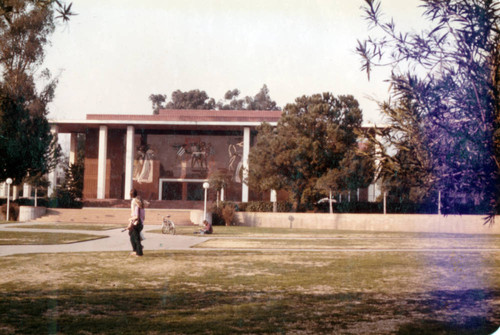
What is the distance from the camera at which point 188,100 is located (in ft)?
217

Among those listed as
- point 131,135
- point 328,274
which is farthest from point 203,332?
point 131,135

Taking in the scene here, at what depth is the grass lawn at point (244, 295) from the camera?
6062 mm

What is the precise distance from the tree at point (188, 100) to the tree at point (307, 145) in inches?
1112

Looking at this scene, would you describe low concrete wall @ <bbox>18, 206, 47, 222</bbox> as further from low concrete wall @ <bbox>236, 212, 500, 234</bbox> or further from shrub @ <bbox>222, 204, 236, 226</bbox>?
low concrete wall @ <bbox>236, 212, 500, 234</bbox>

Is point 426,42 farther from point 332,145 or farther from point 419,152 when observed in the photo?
point 332,145

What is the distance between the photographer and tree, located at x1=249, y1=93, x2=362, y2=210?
37.4m

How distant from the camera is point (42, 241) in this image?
17.9 metres

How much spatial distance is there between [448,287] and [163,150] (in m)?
50.8

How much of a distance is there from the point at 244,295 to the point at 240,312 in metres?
1.30

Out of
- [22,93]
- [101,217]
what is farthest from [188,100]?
[22,93]

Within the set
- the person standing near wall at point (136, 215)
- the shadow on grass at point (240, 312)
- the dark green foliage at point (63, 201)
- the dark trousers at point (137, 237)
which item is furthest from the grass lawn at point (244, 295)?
the dark green foliage at point (63, 201)

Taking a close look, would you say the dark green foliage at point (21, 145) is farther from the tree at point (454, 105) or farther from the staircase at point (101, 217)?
the staircase at point (101, 217)

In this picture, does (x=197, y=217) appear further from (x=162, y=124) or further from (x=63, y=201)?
(x=63, y=201)

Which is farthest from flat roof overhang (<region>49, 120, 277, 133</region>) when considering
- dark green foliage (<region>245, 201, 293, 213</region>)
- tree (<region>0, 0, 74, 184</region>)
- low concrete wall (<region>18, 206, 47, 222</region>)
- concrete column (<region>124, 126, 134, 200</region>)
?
tree (<region>0, 0, 74, 184</region>)
